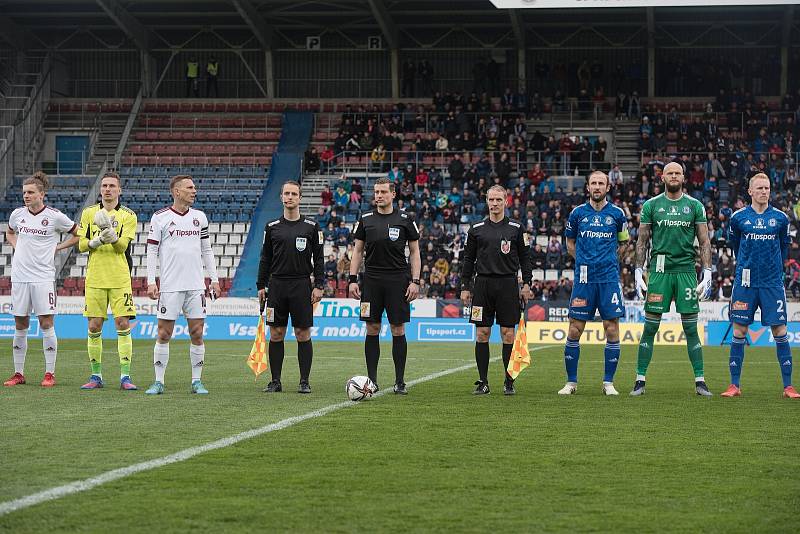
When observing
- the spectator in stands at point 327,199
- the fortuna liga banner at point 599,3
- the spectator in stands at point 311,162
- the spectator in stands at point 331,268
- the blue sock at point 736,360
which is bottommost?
the blue sock at point 736,360

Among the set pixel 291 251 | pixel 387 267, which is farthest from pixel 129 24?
pixel 387 267

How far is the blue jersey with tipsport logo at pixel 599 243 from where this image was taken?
41.4 feet

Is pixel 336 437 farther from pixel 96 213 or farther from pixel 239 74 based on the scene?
pixel 239 74

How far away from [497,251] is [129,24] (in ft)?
109

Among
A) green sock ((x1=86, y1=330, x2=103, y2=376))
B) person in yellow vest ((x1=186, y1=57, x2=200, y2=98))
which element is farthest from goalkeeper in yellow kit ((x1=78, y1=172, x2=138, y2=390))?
person in yellow vest ((x1=186, y1=57, x2=200, y2=98))

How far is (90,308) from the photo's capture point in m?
12.9

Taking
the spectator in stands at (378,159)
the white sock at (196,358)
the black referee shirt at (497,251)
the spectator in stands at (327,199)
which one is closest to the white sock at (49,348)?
the white sock at (196,358)

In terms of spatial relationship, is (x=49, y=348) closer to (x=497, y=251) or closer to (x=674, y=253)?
(x=497, y=251)

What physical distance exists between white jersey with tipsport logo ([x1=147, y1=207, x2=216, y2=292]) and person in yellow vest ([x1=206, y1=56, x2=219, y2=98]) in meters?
33.6

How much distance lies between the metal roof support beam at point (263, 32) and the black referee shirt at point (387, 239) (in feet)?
94.9

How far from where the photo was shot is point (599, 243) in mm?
12641

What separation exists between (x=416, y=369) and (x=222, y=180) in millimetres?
25445

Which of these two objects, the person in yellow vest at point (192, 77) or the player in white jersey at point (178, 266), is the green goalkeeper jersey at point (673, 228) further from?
the person in yellow vest at point (192, 77)

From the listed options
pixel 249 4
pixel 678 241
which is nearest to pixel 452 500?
pixel 678 241
